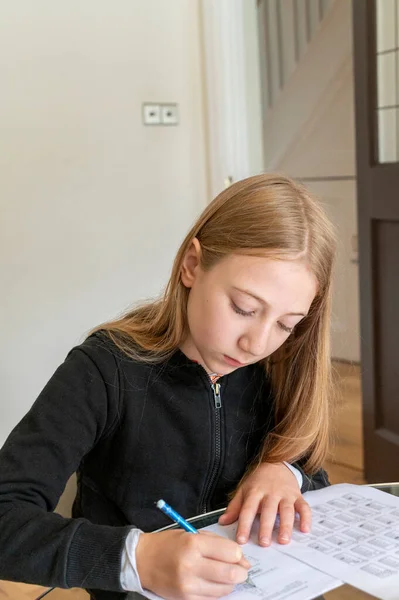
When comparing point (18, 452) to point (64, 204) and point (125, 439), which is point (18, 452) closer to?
point (125, 439)

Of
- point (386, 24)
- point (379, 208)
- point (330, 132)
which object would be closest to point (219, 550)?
point (379, 208)

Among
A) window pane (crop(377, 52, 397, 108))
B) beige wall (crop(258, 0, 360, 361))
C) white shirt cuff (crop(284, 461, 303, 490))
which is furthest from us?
beige wall (crop(258, 0, 360, 361))

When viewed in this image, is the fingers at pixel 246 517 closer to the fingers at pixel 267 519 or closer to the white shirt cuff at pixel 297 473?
the fingers at pixel 267 519

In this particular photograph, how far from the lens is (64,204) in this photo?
8.00 ft

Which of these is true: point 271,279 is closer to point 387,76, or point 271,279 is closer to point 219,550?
point 219,550

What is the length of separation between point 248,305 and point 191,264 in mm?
162

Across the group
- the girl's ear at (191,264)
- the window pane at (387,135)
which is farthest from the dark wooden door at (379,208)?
the girl's ear at (191,264)

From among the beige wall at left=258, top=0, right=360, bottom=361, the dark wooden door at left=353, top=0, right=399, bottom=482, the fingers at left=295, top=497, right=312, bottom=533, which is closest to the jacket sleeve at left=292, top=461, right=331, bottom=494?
the fingers at left=295, top=497, right=312, bottom=533

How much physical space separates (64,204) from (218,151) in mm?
648

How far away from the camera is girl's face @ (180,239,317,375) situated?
97cm

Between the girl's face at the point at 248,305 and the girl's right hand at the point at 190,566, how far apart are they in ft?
0.92

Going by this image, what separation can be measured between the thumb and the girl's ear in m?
0.32

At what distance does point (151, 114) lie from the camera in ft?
8.64

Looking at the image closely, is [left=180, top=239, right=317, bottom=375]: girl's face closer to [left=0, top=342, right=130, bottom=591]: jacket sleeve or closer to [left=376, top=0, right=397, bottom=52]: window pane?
[left=0, top=342, right=130, bottom=591]: jacket sleeve
